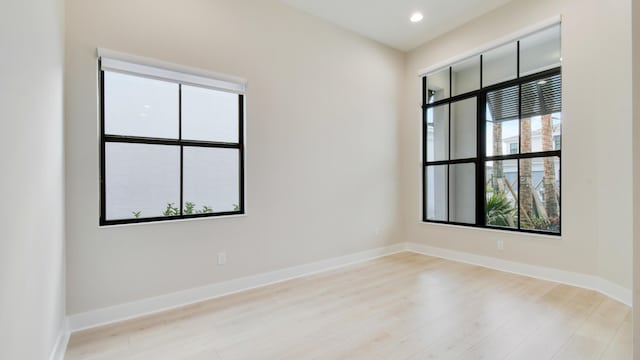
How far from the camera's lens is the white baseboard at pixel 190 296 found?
2.42 metres

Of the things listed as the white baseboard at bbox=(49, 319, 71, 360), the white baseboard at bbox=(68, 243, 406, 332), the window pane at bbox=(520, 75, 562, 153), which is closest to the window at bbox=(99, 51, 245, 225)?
the white baseboard at bbox=(68, 243, 406, 332)

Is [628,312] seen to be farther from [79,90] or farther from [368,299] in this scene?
[79,90]

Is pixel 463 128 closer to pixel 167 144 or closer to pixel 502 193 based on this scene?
pixel 502 193

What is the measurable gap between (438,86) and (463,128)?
0.80m

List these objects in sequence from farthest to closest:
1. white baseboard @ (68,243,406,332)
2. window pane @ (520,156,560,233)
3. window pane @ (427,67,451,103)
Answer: window pane @ (427,67,451,103), window pane @ (520,156,560,233), white baseboard @ (68,243,406,332)

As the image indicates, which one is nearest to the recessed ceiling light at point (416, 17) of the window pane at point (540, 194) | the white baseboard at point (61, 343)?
the window pane at point (540, 194)

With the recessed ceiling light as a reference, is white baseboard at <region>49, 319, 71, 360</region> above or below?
below

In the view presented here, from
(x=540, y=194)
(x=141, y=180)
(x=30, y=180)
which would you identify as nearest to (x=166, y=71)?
(x=141, y=180)

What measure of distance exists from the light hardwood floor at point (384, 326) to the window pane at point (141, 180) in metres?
→ 0.96

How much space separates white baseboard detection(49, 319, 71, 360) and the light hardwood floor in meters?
0.05

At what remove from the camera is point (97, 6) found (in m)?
2.46

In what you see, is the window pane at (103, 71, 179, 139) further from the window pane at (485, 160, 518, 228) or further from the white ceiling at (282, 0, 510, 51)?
the window pane at (485, 160, 518, 228)

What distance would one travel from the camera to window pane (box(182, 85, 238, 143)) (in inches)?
117

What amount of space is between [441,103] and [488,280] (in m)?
2.71
